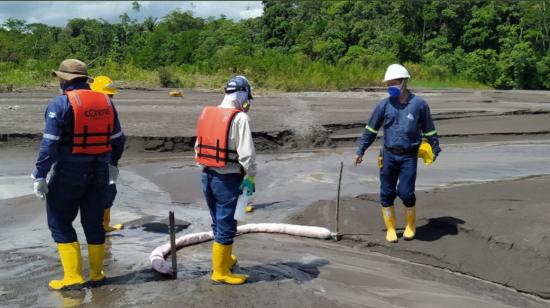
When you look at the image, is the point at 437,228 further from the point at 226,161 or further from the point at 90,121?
the point at 90,121

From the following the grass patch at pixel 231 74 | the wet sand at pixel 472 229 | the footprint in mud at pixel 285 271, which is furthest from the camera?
the grass patch at pixel 231 74

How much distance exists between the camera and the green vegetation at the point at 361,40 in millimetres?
45625

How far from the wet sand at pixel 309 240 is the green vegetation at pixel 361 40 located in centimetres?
2592

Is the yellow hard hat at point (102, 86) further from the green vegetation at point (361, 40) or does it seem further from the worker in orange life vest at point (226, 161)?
the green vegetation at point (361, 40)

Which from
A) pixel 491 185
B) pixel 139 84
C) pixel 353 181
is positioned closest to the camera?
pixel 491 185

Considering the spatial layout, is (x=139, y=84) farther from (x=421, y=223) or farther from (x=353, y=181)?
(x=421, y=223)

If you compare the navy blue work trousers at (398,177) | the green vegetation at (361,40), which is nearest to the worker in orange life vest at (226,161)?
the navy blue work trousers at (398,177)

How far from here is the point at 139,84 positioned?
92.3ft

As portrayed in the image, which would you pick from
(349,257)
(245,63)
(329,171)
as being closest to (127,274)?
(349,257)

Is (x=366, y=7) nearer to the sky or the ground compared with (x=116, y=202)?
nearer to the sky

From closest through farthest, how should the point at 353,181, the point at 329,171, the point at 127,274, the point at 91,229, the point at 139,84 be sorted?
the point at 91,229 < the point at 127,274 < the point at 353,181 < the point at 329,171 < the point at 139,84

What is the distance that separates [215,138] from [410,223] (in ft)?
9.54

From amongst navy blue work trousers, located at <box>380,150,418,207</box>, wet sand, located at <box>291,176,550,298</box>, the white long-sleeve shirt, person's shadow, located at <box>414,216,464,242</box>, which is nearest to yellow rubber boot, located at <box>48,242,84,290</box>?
the white long-sleeve shirt

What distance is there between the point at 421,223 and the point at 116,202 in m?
4.61
